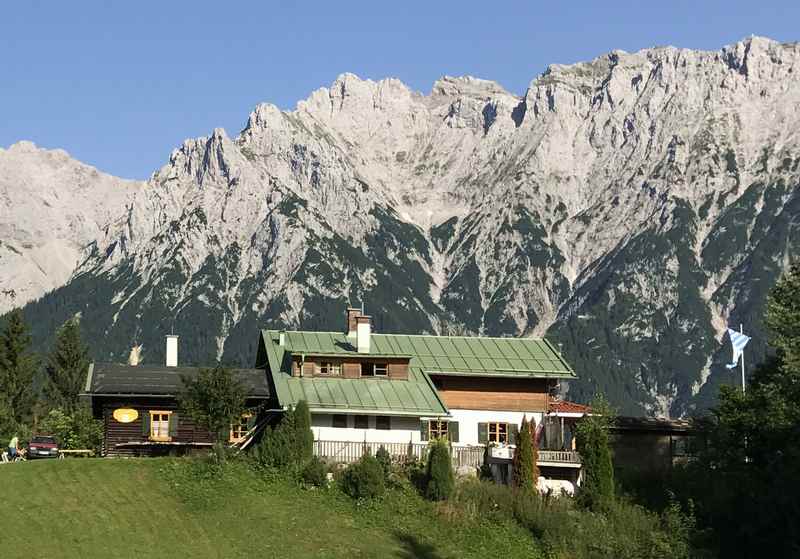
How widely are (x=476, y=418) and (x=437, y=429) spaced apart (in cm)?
383

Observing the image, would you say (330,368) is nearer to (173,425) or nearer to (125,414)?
(173,425)

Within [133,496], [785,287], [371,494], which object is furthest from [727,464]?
[133,496]

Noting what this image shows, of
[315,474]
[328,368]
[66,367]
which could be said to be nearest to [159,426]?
[328,368]

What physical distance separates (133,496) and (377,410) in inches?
616

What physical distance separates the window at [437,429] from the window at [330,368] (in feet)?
19.8

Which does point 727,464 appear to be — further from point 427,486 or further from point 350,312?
point 350,312

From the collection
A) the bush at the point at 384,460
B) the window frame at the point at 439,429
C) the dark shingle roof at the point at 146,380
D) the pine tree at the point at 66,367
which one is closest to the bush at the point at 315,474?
the bush at the point at 384,460

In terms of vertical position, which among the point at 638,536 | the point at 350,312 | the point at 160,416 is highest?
the point at 350,312

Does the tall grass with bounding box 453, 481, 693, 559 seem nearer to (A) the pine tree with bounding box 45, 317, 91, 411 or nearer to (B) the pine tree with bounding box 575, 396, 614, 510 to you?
(B) the pine tree with bounding box 575, 396, 614, 510

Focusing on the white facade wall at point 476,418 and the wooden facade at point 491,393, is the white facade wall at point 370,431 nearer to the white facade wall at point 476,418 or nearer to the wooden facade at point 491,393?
the white facade wall at point 476,418

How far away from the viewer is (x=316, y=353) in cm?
7312

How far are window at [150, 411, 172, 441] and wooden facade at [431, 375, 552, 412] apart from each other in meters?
15.7

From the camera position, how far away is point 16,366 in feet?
352

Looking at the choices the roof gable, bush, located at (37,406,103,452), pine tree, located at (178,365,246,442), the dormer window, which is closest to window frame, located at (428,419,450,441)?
the roof gable
